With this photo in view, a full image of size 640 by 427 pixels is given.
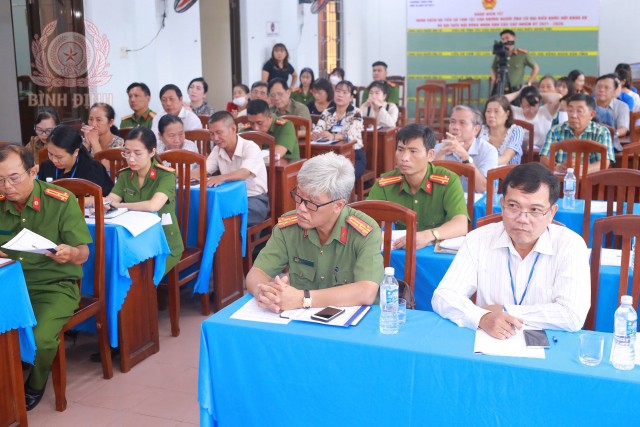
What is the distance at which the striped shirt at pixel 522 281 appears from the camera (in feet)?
6.57

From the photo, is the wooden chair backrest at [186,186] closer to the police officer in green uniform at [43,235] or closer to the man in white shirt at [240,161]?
the man in white shirt at [240,161]

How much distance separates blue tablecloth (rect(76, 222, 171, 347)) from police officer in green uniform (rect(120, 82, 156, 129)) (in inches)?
100.0

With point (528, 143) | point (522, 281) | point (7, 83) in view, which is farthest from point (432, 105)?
point (522, 281)

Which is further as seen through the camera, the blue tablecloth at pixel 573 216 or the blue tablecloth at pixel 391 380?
the blue tablecloth at pixel 573 216

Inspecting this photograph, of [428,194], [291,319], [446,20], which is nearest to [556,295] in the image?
[291,319]

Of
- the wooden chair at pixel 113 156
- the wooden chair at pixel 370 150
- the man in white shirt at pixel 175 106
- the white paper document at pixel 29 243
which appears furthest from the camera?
the wooden chair at pixel 370 150

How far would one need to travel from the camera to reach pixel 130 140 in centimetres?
347

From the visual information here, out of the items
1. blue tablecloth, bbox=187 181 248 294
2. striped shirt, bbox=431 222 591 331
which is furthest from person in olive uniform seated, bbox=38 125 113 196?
striped shirt, bbox=431 222 591 331

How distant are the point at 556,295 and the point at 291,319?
0.75 metres

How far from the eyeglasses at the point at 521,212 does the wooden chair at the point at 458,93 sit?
8763 mm

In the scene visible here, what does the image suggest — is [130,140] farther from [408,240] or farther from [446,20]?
[446,20]

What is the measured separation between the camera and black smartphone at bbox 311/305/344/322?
6.68ft

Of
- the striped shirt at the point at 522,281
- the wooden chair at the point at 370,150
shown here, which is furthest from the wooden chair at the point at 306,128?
the striped shirt at the point at 522,281

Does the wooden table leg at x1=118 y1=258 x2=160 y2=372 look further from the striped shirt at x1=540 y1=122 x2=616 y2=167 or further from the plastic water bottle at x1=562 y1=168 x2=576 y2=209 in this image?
the striped shirt at x1=540 y1=122 x2=616 y2=167
